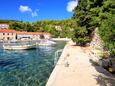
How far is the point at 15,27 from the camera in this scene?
390 feet

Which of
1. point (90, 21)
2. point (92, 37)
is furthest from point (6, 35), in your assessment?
point (90, 21)

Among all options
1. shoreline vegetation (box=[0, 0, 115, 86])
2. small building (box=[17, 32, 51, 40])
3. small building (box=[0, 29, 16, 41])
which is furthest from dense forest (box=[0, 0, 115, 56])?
small building (box=[0, 29, 16, 41])

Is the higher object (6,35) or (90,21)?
(90,21)

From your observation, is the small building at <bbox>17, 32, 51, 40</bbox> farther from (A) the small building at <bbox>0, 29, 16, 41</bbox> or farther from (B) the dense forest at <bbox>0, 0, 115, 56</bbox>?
(B) the dense forest at <bbox>0, 0, 115, 56</bbox>

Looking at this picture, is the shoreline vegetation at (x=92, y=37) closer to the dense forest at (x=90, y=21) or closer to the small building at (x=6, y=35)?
the dense forest at (x=90, y=21)

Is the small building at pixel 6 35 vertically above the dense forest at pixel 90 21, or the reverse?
the dense forest at pixel 90 21

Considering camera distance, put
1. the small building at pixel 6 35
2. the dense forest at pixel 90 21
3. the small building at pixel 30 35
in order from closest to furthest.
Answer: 1. the dense forest at pixel 90 21
2. the small building at pixel 6 35
3. the small building at pixel 30 35

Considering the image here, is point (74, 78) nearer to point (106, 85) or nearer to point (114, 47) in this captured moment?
point (106, 85)

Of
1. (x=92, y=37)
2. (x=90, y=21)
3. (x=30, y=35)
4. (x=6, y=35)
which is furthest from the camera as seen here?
(x=30, y=35)

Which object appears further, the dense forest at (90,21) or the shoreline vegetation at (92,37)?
the shoreline vegetation at (92,37)

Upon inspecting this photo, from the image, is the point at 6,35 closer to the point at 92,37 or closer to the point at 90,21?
the point at 92,37

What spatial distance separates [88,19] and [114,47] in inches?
1344

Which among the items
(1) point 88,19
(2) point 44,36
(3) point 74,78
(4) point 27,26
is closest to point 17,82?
(3) point 74,78

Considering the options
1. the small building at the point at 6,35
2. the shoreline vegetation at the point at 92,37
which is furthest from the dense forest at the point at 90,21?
the small building at the point at 6,35
